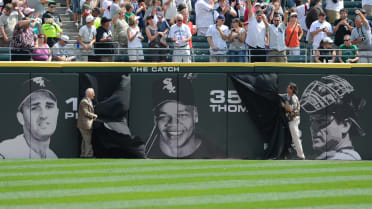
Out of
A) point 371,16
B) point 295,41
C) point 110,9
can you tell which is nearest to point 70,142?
point 110,9

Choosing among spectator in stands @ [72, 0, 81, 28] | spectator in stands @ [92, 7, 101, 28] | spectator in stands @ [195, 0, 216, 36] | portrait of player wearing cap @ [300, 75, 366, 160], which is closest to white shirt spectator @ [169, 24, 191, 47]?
spectator in stands @ [195, 0, 216, 36]

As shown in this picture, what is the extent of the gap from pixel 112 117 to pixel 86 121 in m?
0.68

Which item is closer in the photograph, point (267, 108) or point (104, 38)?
point (267, 108)

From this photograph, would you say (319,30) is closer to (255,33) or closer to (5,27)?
(255,33)

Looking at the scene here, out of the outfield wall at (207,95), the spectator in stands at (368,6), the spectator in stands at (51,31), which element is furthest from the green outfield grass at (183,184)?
the spectator in stands at (368,6)

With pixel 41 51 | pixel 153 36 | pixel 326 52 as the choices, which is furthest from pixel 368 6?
pixel 41 51

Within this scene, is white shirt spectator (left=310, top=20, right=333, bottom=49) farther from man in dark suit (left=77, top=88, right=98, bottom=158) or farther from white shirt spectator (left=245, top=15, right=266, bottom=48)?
man in dark suit (left=77, top=88, right=98, bottom=158)

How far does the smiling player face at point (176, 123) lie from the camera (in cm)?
1881

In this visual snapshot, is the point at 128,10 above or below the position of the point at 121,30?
above

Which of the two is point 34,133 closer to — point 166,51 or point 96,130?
point 96,130

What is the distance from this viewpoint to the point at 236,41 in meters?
19.4

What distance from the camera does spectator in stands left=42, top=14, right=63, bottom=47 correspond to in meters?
19.9

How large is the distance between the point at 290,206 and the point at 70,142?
8450 mm

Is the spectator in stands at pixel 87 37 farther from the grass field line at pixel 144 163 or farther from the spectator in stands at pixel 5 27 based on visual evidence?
the grass field line at pixel 144 163
